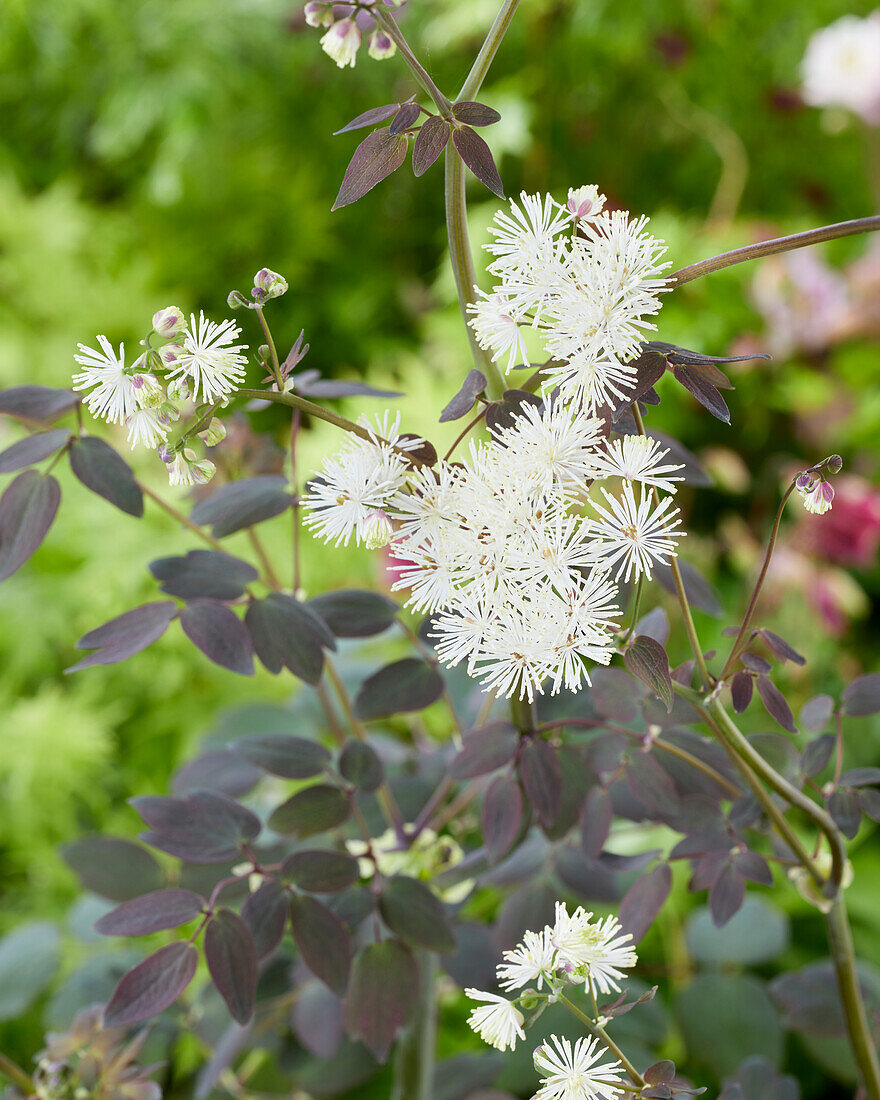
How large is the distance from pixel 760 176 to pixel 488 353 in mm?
1416

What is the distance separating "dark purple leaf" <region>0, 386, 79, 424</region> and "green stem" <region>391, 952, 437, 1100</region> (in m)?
0.25

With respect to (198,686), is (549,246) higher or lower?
lower

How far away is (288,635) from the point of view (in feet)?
1.01

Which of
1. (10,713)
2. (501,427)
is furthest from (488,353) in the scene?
(10,713)

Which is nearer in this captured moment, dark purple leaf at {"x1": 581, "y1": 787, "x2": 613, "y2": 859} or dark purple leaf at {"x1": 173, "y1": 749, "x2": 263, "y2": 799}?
dark purple leaf at {"x1": 581, "y1": 787, "x2": 613, "y2": 859}

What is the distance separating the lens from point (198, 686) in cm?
Result: 102

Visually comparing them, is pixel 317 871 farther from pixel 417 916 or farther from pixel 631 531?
pixel 631 531

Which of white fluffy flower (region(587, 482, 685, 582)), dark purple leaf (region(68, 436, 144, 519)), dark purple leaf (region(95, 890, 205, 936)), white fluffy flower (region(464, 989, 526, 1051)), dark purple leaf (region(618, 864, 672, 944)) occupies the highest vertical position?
dark purple leaf (region(68, 436, 144, 519))

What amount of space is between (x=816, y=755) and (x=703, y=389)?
0.49 ft

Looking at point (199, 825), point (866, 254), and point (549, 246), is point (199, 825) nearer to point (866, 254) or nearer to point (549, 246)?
point (549, 246)

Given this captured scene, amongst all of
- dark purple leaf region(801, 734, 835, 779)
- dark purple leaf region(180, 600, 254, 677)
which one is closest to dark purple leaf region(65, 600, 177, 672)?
dark purple leaf region(180, 600, 254, 677)

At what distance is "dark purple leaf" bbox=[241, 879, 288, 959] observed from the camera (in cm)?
30

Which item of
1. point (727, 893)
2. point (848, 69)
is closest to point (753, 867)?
point (727, 893)

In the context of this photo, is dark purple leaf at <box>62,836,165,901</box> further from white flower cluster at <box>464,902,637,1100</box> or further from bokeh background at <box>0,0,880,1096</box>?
bokeh background at <box>0,0,880,1096</box>
